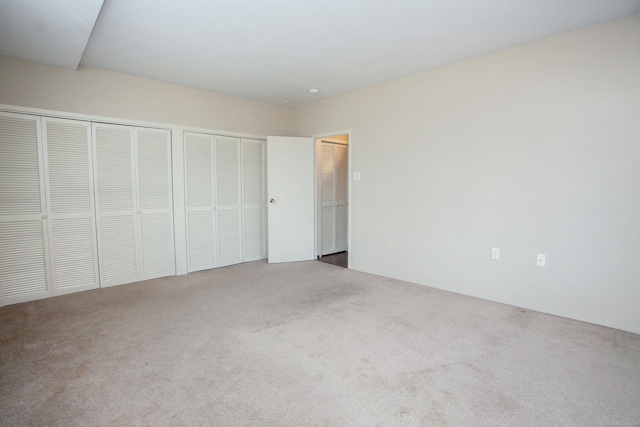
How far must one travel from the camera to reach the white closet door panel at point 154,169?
12.8 feet

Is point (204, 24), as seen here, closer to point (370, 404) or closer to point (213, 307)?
point (213, 307)

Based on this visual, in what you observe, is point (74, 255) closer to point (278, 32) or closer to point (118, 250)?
point (118, 250)

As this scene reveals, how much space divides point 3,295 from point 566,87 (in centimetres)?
549

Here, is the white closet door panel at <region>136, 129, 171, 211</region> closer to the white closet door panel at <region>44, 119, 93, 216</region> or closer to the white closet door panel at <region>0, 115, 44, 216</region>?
the white closet door panel at <region>44, 119, 93, 216</region>

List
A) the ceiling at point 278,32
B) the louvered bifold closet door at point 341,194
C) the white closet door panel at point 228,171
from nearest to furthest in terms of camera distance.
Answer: the ceiling at point 278,32
the white closet door panel at point 228,171
the louvered bifold closet door at point 341,194

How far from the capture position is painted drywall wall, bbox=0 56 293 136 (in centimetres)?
313

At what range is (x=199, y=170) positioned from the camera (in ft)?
14.4

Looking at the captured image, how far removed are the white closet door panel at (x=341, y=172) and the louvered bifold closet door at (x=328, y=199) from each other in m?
0.08

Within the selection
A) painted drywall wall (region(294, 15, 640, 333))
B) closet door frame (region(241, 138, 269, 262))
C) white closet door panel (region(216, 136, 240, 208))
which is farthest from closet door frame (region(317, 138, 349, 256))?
white closet door panel (region(216, 136, 240, 208))

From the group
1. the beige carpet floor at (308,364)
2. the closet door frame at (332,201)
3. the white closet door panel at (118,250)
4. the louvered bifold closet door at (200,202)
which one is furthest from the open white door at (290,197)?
the white closet door panel at (118,250)

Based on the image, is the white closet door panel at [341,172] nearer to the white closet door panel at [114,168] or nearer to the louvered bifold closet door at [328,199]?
the louvered bifold closet door at [328,199]

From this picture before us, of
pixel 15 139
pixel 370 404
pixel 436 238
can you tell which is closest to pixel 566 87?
pixel 436 238

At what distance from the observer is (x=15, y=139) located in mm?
3117

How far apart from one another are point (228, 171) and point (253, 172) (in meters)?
0.43
